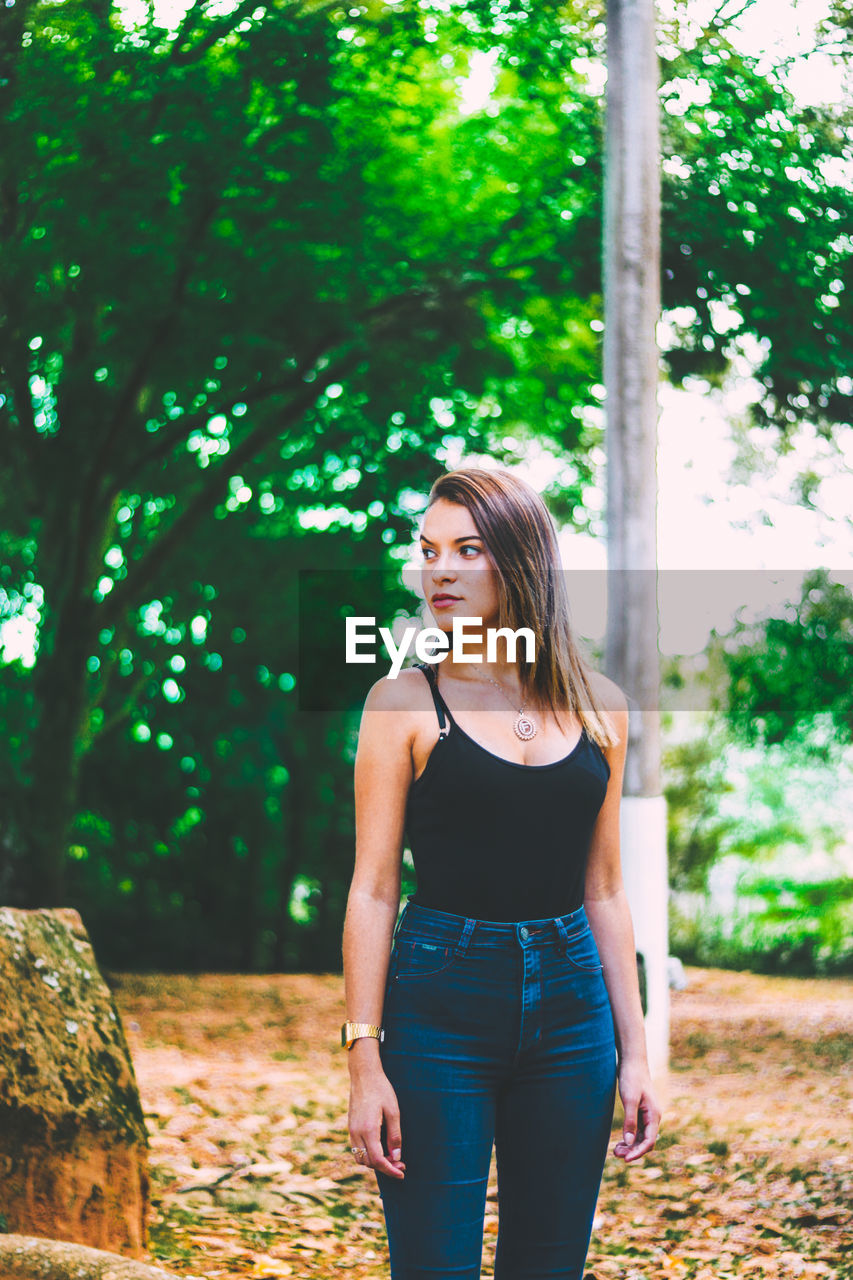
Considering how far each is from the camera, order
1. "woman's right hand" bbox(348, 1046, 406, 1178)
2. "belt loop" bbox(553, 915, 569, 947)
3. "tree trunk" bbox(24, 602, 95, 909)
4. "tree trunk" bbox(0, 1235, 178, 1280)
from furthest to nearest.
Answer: "tree trunk" bbox(24, 602, 95, 909) → "tree trunk" bbox(0, 1235, 178, 1280) → "belt loop" bbox(553, 915, 569, 947) → "woman's right hand" bbox(348, 1046, 406, 1178)

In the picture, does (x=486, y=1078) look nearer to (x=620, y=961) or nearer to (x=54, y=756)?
(x=620, y=961)

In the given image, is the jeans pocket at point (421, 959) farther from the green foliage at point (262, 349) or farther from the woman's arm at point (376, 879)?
the green foliage at point (262, 349)

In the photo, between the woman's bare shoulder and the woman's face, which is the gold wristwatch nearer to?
the woman's bare shoulder

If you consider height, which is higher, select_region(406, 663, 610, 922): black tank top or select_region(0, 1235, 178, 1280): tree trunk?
select_region(406, 663, 610, 922): black tank top

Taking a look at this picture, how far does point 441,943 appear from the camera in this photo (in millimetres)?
1805

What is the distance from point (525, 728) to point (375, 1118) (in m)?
0.65

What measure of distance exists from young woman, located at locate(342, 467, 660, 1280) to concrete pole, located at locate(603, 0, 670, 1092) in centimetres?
268

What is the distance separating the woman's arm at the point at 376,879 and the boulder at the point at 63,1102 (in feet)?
5.52

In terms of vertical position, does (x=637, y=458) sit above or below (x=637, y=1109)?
above

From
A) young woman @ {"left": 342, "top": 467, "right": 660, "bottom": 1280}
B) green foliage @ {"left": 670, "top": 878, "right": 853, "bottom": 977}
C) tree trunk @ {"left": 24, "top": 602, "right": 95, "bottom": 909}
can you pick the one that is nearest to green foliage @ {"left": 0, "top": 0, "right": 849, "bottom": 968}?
tree trunk @ {"left": 24, "top": 602, "right": 95, "bottom": 909}

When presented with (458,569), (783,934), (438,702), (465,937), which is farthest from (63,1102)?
(783,934)

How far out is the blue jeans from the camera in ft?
5.85

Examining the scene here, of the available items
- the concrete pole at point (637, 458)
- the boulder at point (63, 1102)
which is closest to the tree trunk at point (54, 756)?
the concrete pole at point (637, 458)

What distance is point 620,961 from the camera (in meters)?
2.00
